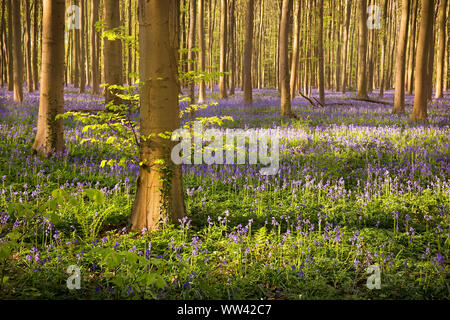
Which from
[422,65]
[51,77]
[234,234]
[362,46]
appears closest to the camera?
[234,234]

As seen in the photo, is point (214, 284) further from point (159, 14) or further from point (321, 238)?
point (159, 14)

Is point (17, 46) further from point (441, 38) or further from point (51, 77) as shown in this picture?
point (441, 38)

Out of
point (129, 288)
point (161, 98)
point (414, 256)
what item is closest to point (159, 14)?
point (161, 98)

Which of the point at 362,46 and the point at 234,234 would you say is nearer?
the point at 234,234

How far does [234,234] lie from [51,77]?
19.1ft

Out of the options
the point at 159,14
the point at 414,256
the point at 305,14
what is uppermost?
the point at 305,14

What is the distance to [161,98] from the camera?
14.9ft

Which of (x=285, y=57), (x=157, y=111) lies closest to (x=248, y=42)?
(x=285, y=57)

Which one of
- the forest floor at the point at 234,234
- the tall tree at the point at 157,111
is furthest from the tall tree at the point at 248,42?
the tall tree at the point at 157,111

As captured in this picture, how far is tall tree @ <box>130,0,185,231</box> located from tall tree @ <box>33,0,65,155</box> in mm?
4258

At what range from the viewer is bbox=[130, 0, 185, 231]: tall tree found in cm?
445

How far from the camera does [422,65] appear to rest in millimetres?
13703

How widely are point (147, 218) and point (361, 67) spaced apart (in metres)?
20.9

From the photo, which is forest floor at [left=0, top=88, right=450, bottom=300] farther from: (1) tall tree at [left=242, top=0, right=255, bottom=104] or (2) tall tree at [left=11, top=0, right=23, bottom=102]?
(1) tall tree at [left=242, top=0, right=255, bottom=104]
